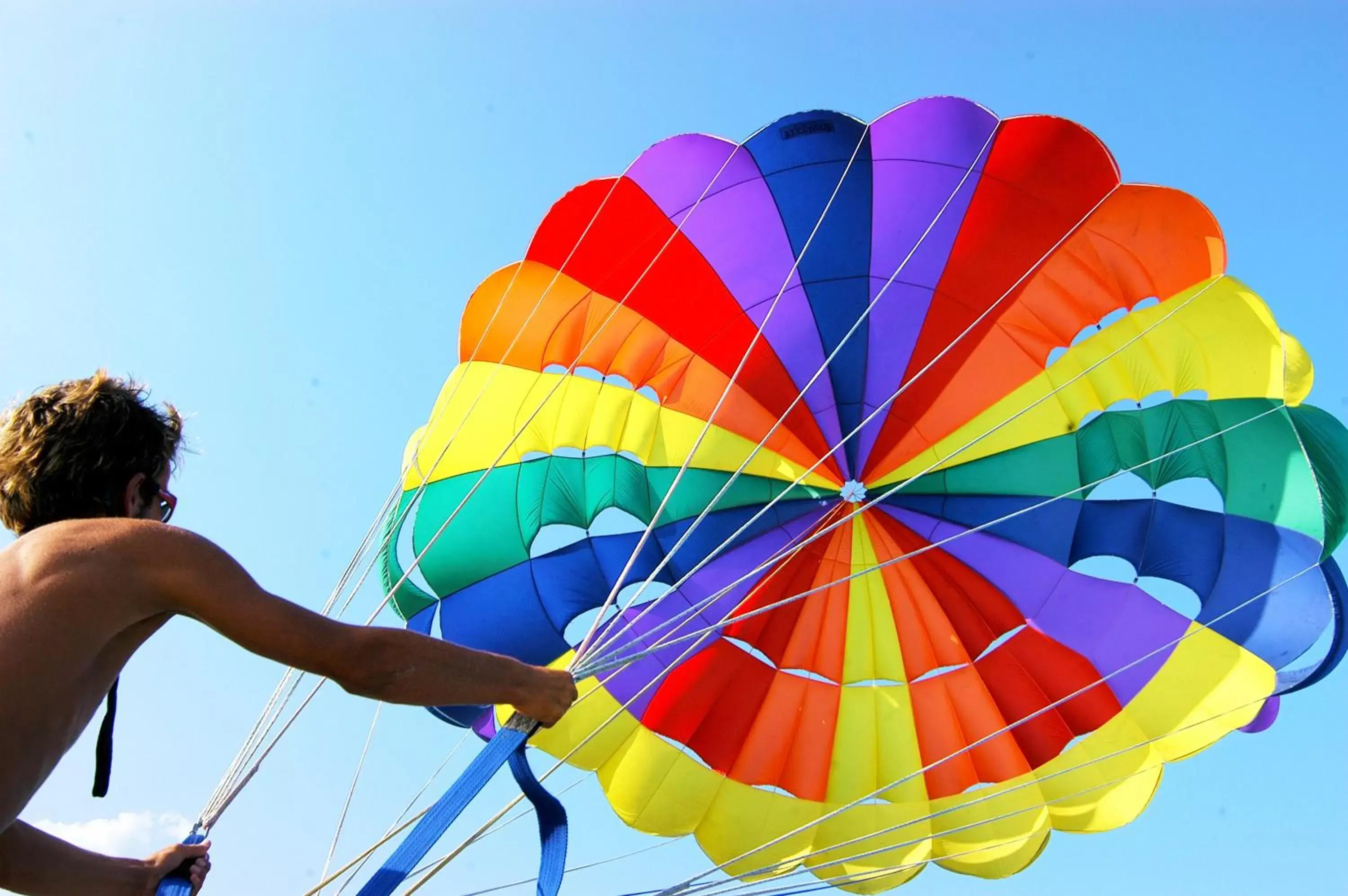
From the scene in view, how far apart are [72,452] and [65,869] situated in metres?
0.79

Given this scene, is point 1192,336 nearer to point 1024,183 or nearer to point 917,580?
point 1024,183

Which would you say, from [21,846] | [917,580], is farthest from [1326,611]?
[21,846]

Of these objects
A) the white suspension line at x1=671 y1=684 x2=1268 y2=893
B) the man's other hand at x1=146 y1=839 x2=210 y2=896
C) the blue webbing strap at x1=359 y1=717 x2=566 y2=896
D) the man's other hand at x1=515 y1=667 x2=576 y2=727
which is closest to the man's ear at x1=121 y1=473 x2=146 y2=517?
the man's other hand at x1=515 y1=667 x2=576 y2=727

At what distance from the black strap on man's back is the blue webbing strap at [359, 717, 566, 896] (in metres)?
0.60

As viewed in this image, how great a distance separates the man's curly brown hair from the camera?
1669 mm

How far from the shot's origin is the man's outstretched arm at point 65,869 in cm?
199

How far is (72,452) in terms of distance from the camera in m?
1.68

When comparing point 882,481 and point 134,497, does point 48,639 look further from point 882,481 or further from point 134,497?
point 882,481

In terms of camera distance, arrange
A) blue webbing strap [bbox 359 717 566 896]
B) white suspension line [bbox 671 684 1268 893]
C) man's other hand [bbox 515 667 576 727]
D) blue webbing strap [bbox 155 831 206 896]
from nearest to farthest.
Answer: man's other hand [bbox 515 667 576 727] → blue webbing strap [bbox 155 831 206 896] → blue webbing strap [bbox 359 717 566 896] → white suspension line [bbox 671 684 1268 893]

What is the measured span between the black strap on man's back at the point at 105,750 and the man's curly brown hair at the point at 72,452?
11.0 inches

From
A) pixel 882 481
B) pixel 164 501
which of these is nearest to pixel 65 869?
pixel 164 501

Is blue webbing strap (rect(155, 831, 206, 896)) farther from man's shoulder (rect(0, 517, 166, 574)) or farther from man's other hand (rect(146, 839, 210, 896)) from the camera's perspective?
man's shoulder (rect(0, 517, 166, 574))

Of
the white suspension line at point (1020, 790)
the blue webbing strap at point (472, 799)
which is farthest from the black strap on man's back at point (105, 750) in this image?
the white suspension line at point (1020, 790)

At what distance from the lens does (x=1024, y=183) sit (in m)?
5.91
